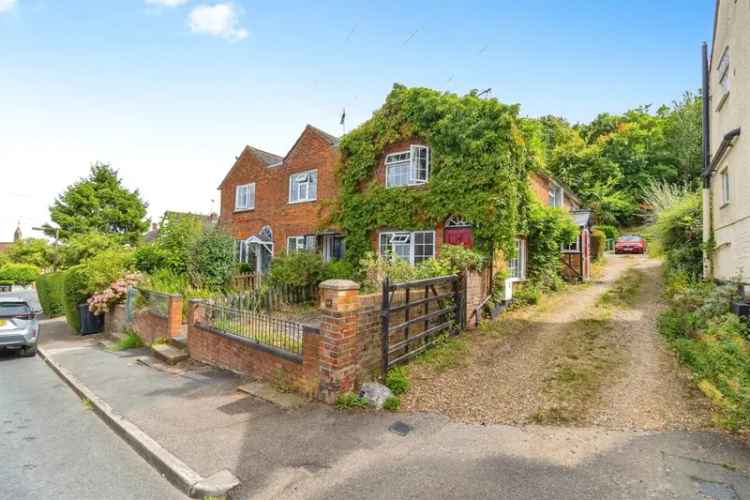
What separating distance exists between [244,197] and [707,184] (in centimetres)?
1961

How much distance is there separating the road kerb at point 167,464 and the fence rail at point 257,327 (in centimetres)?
218

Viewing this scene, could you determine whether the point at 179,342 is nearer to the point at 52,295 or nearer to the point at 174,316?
the point at 174,316

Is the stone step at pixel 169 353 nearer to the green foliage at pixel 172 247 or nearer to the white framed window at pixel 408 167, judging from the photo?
the green foliage at pixel 172 247

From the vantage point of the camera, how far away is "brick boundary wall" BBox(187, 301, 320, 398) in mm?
5689

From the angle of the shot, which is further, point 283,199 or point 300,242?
point 283,199

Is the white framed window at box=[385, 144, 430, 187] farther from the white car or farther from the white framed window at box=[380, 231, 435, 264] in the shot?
the white car

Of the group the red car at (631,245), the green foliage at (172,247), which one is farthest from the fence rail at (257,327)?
the red car at (631,245)

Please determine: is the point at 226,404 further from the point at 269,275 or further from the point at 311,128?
the point at 311,128

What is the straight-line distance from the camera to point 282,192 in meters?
18.1

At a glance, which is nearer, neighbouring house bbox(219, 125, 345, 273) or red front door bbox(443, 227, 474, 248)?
red front door bbox(443, 227, 474, 248)

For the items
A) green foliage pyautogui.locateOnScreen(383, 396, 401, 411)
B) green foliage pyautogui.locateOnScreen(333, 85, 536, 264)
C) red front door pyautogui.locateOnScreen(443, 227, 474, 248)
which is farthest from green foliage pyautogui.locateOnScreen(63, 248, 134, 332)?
green foliage pyautogui.locateOnScreen(383, 396, 401, 411)

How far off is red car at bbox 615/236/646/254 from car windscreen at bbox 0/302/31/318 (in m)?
32.8

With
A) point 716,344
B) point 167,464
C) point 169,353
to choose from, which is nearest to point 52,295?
point 169,353

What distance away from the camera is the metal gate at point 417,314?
20.0ft
